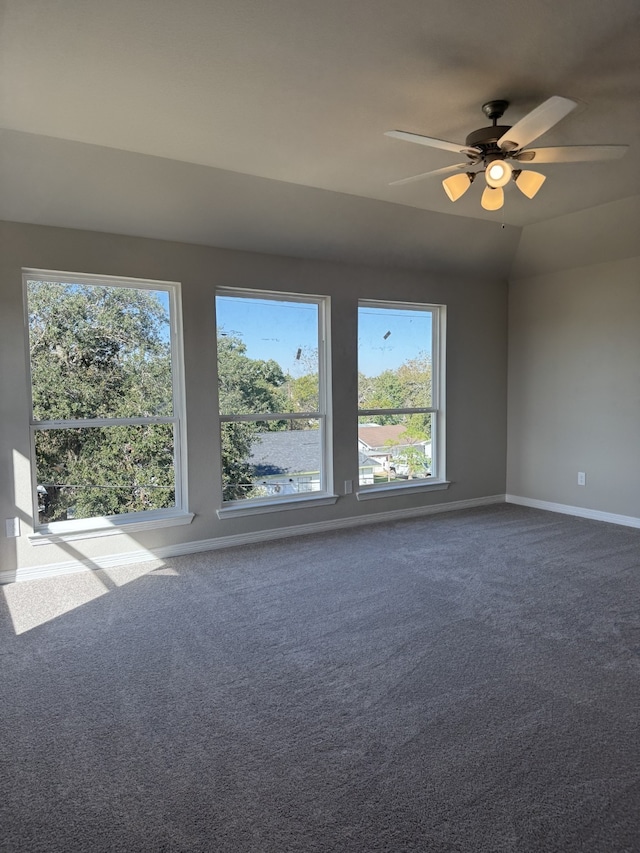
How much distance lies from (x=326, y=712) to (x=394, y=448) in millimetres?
3386

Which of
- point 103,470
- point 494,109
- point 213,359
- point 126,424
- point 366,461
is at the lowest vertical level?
point 366,461

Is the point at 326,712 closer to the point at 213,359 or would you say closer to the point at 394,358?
the point at 213,359

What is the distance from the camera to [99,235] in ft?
12.2

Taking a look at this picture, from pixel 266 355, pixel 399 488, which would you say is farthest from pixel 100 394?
pixel 399 488

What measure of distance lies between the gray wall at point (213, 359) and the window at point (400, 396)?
0.44ft

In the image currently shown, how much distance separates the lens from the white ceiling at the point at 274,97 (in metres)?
1.98

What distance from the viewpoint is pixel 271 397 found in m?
4.58

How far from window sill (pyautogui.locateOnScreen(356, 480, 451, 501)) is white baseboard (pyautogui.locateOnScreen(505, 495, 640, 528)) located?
0.94 metres

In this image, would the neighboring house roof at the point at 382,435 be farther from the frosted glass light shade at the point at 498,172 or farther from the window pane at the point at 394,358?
the frosted glass light shade at the point at 498,172

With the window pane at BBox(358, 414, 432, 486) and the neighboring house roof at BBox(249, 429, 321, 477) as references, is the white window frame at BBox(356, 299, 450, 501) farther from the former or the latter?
the neighboring house roof at BBox(249, 429, 321, 477)

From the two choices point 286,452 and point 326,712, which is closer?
point 326,712

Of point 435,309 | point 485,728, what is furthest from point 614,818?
point 435,309

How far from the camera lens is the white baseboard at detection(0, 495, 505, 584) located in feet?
11.9

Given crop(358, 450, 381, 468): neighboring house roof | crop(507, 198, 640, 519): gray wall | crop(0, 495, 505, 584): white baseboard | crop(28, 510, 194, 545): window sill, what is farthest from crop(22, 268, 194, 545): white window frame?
crop(507, 198, 640, 519): gray wall
